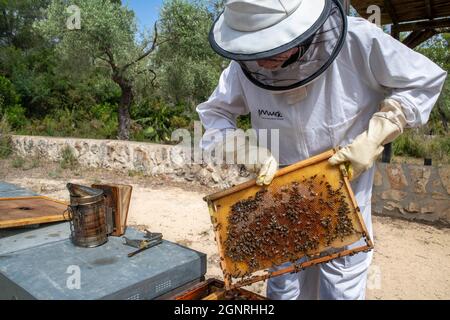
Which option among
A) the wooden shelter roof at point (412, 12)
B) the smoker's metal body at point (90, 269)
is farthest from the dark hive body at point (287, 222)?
the wooden shelter roof at point (412, 12)

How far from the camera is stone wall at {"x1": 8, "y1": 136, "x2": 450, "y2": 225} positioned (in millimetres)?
4523

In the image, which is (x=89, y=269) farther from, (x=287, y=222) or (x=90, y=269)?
(x=287, y=222)

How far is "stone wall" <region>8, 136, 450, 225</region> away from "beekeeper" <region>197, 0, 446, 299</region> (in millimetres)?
3093

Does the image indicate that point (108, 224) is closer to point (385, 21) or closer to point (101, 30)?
point (385, 21)

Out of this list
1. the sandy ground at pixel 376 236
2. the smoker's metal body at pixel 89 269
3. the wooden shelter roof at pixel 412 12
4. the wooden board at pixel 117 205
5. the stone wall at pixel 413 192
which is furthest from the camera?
the wooden shelter roof at pixel 412 12

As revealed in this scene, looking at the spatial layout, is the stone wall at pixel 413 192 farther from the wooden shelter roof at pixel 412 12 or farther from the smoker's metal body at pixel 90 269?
the smoker's metal body at pixel 90 269

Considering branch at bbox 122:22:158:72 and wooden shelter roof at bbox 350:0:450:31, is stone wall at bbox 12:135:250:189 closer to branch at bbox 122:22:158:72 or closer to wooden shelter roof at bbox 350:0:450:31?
branch at bbox 122:22:158:72

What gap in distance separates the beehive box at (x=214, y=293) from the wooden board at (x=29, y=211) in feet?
3.38

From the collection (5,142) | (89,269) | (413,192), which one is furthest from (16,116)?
(89,269)

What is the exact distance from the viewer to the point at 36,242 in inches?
78.0

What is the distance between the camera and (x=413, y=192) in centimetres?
463

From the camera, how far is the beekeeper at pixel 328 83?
1.50 metres

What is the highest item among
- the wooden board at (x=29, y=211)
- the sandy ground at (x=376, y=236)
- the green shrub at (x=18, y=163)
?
the wooden board at (x=29, y=211)
